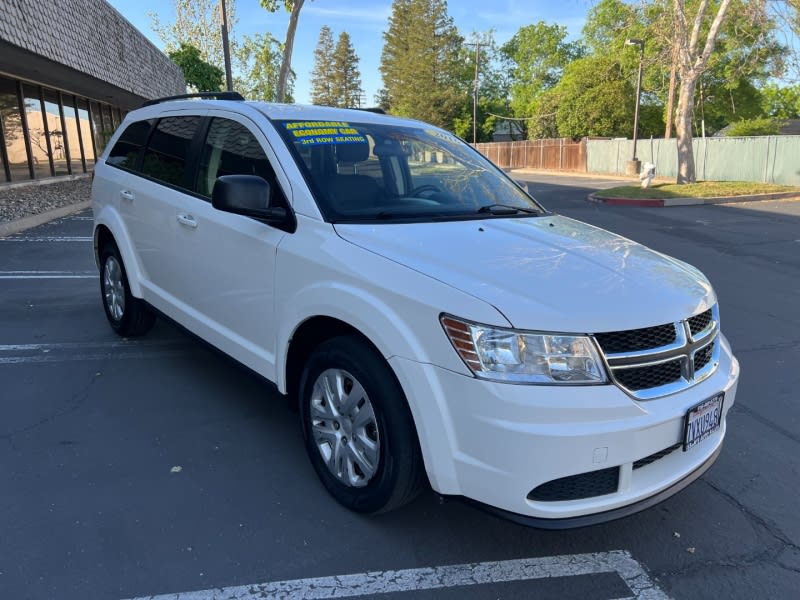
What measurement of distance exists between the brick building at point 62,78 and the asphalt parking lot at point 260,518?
1003 cm

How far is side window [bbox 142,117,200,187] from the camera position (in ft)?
13.5

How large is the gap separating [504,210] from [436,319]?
56.9 inches

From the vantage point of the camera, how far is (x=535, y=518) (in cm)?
224

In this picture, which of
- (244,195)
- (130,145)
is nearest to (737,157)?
(130,145)

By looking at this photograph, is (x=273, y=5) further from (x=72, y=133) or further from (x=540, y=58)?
(x=540, y=58)

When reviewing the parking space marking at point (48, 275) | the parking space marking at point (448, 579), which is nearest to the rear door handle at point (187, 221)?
the parking space marking at point (448, 579)

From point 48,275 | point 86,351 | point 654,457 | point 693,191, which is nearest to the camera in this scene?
point 654,457

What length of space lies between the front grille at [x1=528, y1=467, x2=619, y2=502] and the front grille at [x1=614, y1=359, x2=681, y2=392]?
32 cm

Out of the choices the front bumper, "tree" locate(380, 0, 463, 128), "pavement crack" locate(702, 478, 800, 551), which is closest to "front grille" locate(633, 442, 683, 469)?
the front bumper

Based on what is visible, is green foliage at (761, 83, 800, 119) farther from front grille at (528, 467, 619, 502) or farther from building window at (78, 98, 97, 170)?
front grille at (528, 467, 619, 502)

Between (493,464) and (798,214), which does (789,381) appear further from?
(798,214)

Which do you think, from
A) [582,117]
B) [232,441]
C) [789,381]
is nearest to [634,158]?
[582,117]

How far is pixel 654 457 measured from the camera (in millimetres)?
2406

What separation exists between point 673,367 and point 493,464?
2.77 ft
